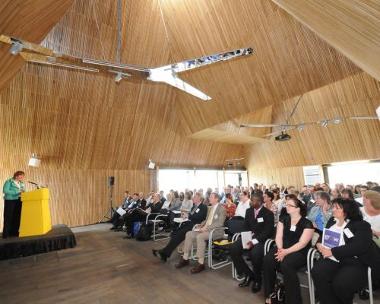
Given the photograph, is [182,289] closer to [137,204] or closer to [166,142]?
[137,204]

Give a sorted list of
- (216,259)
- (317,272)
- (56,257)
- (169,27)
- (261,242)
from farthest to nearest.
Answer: (169,27) < (56,257) < (216,259) < (261,242) < (317,272)

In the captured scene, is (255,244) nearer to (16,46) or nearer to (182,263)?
(182,263)

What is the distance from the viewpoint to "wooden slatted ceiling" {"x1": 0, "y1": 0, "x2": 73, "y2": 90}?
3.40 meters

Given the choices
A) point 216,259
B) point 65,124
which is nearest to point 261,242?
point 216,259

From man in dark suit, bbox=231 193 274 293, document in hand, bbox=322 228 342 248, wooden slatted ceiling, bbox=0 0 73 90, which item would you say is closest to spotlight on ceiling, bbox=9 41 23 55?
wooden slatted ceiling, bbox=0 0 73 90

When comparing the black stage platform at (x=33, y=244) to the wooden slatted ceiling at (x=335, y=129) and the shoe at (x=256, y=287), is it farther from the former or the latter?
the wooden slatted ceiling at (x=335, y=129)

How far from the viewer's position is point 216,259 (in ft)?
15.9

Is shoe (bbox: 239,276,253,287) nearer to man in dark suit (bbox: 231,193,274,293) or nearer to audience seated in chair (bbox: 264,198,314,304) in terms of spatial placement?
man in dark suit (bbox: 231,193,274,293)

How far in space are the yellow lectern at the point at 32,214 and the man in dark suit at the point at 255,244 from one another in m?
4.32

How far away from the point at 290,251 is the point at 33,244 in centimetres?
485

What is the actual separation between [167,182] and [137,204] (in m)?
4.25

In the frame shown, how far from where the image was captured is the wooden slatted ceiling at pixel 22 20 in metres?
3.40

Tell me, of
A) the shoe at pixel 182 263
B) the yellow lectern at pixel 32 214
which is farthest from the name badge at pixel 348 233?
the yellow lectern at pixel 32 214

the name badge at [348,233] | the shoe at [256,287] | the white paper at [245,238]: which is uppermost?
the name badge at [348,233]
